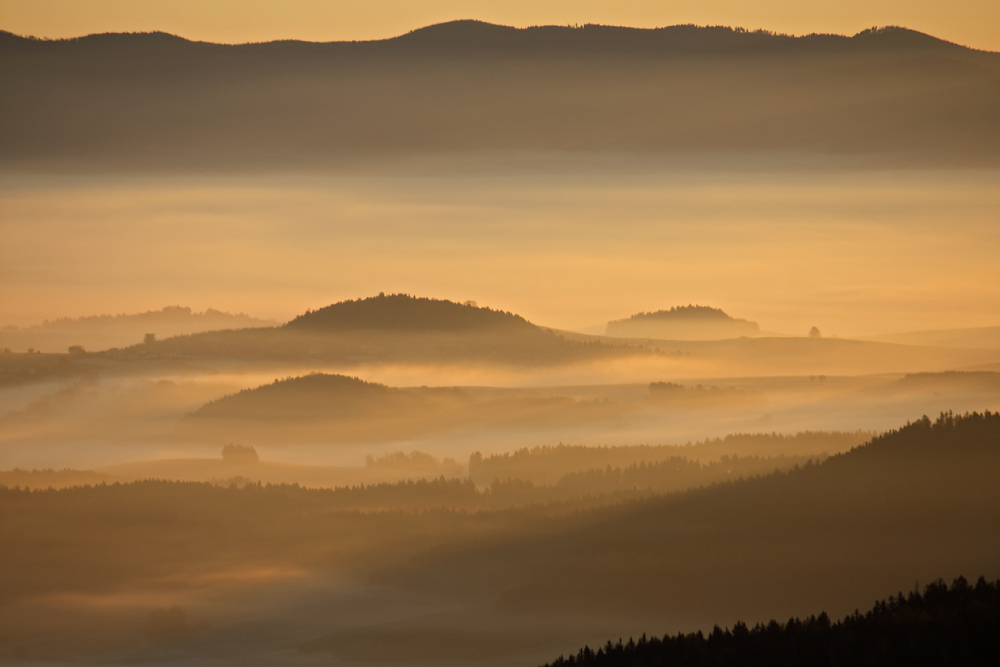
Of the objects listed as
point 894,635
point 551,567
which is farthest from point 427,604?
point 894,635

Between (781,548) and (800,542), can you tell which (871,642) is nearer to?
(781,548)

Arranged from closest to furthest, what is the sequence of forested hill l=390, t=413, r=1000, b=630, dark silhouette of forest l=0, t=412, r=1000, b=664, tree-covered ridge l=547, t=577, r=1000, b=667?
tree-covered ridge l=547, t=577, r=1000, b=667
dark silhouette of forest l=0, t=412, r=1000, b=664
forested hill l=390, t=413, r=1000, b=630

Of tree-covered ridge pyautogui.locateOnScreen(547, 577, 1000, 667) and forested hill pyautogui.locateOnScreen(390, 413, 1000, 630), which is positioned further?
forested hill pyautogui.locateOnScreen(390, 413, 1000, 630)

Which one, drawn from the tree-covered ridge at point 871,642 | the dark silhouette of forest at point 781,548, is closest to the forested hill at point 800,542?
the dark silhouette of forest at point 781,548

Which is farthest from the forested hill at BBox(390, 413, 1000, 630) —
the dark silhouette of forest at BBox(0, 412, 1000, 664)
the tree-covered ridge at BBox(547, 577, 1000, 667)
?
the tree-covered ridge at BBox(547, 577, 1000, 667)

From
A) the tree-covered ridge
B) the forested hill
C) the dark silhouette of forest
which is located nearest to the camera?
the tree-covered ridge

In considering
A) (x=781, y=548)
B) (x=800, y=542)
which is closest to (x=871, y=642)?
(x=781, y=548)

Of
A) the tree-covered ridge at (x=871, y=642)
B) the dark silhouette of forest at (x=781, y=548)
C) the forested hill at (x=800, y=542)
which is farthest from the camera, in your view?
the forested hill at (x=800, y=542)

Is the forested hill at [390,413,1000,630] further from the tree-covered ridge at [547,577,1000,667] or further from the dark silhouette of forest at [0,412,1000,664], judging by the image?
the tree-covered ridge at [547,577,1000,667]

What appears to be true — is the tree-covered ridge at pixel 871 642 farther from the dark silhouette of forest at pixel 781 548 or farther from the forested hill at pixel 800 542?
the forested hill at pixel 800 542
